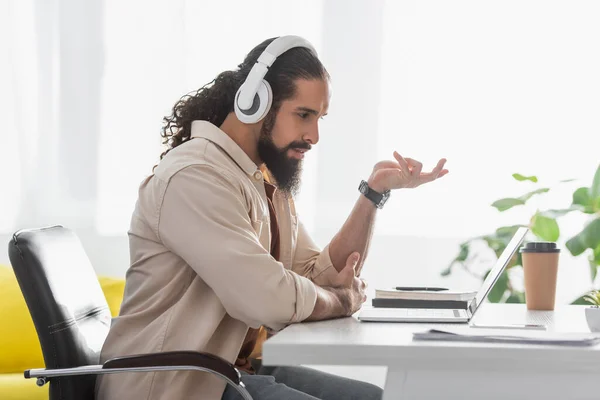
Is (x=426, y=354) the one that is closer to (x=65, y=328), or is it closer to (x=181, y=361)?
(x=181, y=361)

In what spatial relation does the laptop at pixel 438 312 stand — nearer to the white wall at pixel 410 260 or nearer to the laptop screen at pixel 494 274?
the laptop screen at pixel 494 274

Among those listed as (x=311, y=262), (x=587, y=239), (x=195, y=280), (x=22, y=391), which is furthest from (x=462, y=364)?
(x=587, y=239)

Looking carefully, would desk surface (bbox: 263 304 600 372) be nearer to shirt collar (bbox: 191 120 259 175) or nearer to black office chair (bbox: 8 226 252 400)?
black office chair (bbox: 8 226 252 400)

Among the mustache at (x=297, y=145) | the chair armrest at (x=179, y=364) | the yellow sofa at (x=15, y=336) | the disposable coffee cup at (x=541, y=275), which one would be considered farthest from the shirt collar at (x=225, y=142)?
the yellow sofa at (x=15, y=336)

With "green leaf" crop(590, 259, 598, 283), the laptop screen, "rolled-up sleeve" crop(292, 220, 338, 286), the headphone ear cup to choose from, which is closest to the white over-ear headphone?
the headphone ear cup

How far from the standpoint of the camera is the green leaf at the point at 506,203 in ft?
10.3

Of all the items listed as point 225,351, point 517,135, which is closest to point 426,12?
point 517,135

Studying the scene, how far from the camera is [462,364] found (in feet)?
3.68

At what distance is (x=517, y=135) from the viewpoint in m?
3.39

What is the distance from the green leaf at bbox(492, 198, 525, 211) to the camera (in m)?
3.15

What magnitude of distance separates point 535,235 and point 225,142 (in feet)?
5.37

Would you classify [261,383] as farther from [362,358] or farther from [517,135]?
[517,135]

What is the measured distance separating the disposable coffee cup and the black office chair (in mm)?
844

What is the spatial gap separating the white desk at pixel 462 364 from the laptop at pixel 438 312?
361 mm
